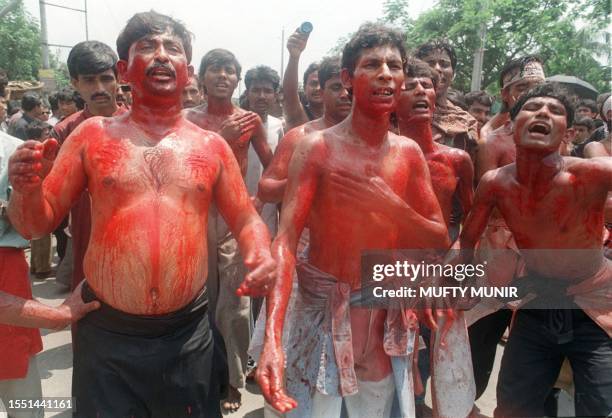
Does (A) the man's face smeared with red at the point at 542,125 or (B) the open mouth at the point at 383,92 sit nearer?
(B) the open mouth at the point at 383,92

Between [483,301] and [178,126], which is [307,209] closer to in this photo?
[178,126]

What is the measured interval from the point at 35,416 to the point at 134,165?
155 centimetres

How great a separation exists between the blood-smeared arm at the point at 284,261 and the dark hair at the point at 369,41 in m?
0.45

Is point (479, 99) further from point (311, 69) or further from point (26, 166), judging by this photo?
point (26, 166)

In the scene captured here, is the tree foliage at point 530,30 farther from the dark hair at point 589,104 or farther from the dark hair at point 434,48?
the dark hair at point 434,48

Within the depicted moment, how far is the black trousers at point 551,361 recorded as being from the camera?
7.54ft

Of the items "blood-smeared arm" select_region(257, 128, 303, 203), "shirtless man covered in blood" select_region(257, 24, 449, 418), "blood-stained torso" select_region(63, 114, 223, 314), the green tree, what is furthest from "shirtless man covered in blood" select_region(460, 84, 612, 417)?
the green tree

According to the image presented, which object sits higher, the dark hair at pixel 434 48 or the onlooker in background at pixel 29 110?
the dark hair at pixel 434 48

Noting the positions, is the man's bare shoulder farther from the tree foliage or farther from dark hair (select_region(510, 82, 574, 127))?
the tree foliage

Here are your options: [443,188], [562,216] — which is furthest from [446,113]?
[562,216]

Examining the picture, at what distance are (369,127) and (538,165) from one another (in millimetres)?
909

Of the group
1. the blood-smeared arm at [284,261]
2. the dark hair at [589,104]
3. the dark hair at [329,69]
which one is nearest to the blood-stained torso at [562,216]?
the blood-smeared arm at [284,261]

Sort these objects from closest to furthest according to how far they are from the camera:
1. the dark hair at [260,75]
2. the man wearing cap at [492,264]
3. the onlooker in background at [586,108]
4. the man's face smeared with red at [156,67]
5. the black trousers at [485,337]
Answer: the man's face smeared with red at [156,67]
the man wearing cap at [492,264]
the black trousers at [485,337]
the dark hair at [260,75]
the onlooker in background at [586,108]

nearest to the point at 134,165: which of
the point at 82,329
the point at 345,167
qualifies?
the point at 82,329
